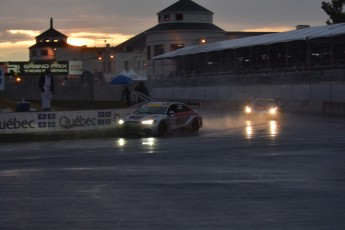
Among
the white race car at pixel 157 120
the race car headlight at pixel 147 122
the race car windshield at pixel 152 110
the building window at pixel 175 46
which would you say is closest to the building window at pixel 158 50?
the building window at pixel 175 46

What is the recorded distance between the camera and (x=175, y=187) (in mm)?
12289

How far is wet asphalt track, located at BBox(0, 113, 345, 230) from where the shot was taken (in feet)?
30.3

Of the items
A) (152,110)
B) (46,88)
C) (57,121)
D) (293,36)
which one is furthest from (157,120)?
(293,36)

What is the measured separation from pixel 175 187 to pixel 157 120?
593 inches

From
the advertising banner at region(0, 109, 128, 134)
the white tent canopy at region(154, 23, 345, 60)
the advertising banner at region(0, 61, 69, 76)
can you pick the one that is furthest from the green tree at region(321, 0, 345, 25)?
the advertising banner at region(0, 109, 128, 134)

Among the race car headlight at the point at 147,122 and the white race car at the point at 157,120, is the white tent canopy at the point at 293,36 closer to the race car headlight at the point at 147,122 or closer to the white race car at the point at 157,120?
Answer: the white race car at the point at 157,120

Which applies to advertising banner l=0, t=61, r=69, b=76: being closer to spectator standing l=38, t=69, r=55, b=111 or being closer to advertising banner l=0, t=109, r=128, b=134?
spectator standing l=38, t=69, r=55, b=111

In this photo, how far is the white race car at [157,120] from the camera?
89.5 feet

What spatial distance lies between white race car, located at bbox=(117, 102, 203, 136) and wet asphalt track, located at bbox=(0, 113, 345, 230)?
5.07 m

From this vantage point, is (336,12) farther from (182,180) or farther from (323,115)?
(182,180)

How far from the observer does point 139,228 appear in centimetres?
874

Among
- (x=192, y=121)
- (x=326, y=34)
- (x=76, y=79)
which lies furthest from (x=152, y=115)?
(x=76, y=79)

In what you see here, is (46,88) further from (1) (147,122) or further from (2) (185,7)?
(2) (185,7)

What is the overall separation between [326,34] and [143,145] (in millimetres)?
30565
